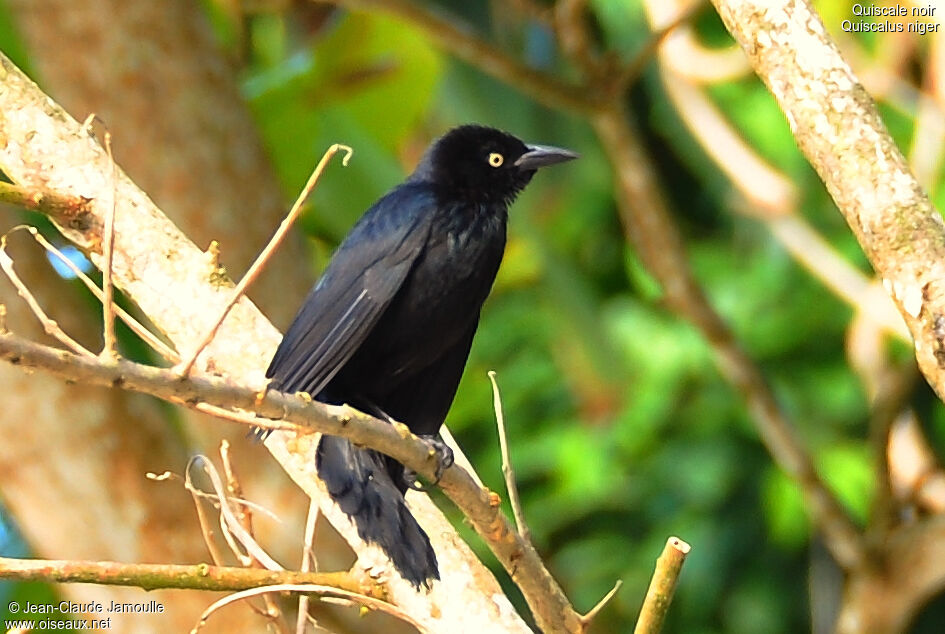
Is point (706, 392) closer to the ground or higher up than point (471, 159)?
closer to the ground

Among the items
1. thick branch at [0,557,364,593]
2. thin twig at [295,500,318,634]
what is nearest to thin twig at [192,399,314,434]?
thick branch at [0,557,364,593]

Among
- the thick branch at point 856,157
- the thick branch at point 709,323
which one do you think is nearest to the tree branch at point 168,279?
the thick branch at point 856,157

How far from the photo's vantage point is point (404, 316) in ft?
9.80

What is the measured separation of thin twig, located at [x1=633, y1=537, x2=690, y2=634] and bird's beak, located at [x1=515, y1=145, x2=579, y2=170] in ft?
5.36

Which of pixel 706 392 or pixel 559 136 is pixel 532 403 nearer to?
pixel 706 392

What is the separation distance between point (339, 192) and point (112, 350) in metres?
3.49

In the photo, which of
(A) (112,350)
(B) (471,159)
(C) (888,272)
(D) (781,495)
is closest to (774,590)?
(D) (781,495)

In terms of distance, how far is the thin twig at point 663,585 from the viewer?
6.79 feet

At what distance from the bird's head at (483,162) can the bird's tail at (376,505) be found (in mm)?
874

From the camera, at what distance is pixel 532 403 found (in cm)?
→ 678

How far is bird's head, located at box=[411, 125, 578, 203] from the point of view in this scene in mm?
3383

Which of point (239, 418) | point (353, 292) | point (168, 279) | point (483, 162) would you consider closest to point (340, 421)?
point (239, 418)

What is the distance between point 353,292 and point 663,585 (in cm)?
112

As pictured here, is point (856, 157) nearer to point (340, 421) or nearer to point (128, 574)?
point (340, 421)
